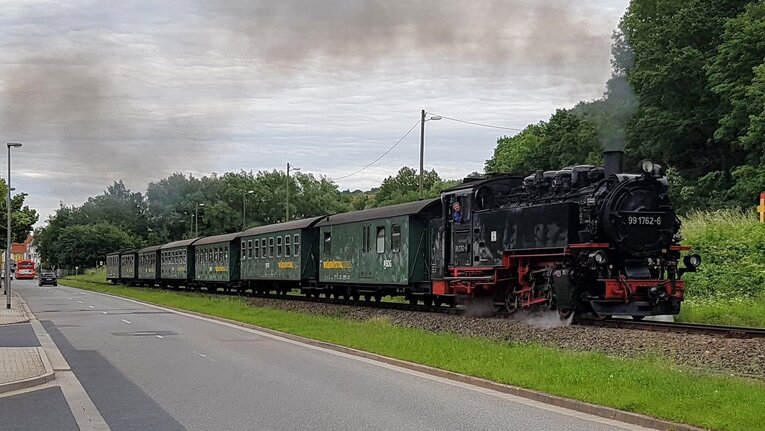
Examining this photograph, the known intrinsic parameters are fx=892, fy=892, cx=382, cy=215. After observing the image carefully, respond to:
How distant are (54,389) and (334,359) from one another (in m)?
5.00

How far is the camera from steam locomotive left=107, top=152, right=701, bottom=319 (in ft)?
62.0

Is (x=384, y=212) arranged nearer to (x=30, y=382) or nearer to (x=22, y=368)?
(x=22, y=368)

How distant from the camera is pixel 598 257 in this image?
1850 cm

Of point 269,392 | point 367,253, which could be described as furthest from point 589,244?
point 367,253

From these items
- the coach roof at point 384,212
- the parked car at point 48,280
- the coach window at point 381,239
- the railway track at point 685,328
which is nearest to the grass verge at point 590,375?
the railway track at point 685,328

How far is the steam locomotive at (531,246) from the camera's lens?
1889 cm

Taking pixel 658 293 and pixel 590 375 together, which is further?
pixel 658 293

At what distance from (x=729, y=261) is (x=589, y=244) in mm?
9007

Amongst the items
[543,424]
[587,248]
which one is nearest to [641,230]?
[587,248]

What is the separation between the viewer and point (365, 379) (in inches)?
522

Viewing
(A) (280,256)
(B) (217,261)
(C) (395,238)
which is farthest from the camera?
(B) (217,261)

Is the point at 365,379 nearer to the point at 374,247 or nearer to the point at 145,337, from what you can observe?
the point at 145,337

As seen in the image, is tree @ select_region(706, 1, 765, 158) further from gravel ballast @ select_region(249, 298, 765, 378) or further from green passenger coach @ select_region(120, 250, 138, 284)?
green passenger coach @ select_region(120, 250, 138, 284)

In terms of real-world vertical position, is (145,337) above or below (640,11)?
below
